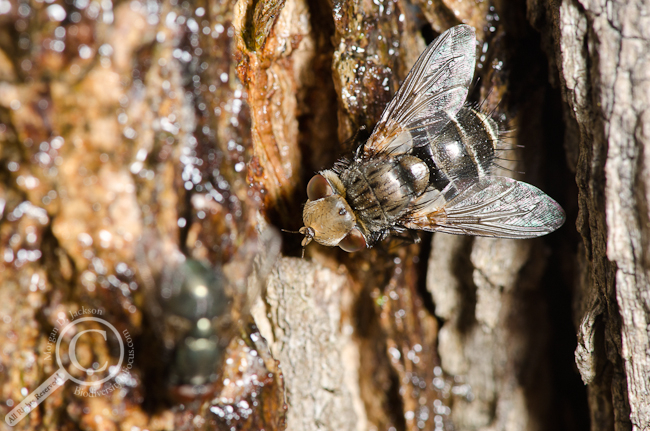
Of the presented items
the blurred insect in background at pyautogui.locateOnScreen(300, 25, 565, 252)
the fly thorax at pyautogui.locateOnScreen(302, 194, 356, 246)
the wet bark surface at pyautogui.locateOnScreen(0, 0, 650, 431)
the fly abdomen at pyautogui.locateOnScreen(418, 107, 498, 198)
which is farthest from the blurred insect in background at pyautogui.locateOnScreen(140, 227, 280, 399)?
the fly abdomen at pyautogui.locateOnScreen(418, 107, 498, 198)

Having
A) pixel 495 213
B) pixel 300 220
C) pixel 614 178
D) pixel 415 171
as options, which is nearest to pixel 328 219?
pixel 300 220

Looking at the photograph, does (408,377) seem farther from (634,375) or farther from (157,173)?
(157,173)

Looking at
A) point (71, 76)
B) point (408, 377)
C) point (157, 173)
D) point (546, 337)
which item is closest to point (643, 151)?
point (546, 337)

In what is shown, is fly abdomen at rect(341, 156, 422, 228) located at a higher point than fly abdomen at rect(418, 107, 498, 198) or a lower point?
lower

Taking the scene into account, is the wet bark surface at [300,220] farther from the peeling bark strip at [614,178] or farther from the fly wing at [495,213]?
the fly wing at [495,213]

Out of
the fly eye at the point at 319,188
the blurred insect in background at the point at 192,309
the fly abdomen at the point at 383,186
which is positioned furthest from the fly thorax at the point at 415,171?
the blurred insect in background at the point at 192,309

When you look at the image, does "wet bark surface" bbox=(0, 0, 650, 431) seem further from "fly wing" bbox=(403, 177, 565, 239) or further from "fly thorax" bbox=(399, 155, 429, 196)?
"fly thorax" bbox=(399, 155, 429, 196)

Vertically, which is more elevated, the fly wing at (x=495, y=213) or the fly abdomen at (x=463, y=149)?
the fly abdomen at (x=463, y=149)
